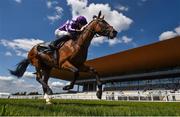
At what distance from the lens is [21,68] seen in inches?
461

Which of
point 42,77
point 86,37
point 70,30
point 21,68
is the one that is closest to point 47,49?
point 70,30

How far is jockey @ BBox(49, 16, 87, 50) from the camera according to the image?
8.95 m

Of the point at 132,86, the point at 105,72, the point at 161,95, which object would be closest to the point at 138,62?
the point at 132,86

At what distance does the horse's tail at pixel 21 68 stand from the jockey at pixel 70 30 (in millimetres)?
2505

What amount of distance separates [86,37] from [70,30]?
613 millimetres

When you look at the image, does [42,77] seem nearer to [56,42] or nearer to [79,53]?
[56,42]

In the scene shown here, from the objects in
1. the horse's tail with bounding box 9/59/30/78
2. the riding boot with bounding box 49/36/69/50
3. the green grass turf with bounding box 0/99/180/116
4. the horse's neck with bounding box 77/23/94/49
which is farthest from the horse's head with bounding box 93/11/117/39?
the horse's tail with bounding box 9/59/30/78

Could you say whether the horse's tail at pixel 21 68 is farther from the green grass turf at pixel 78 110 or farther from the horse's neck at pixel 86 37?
the green grass turf at pixel 78 110

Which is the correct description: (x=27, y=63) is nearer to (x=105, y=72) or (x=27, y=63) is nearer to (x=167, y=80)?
(x=167, y=80)

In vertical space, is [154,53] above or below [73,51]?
above

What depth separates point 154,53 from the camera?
46.6 metres

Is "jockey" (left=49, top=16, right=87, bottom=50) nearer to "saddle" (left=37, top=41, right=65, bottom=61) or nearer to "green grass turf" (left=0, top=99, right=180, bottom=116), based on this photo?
"saddle" (left=37, top=41, right=65, bottom=61)

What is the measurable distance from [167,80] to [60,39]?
4470 centimetres

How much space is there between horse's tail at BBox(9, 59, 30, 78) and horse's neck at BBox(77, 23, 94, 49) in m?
3.43
